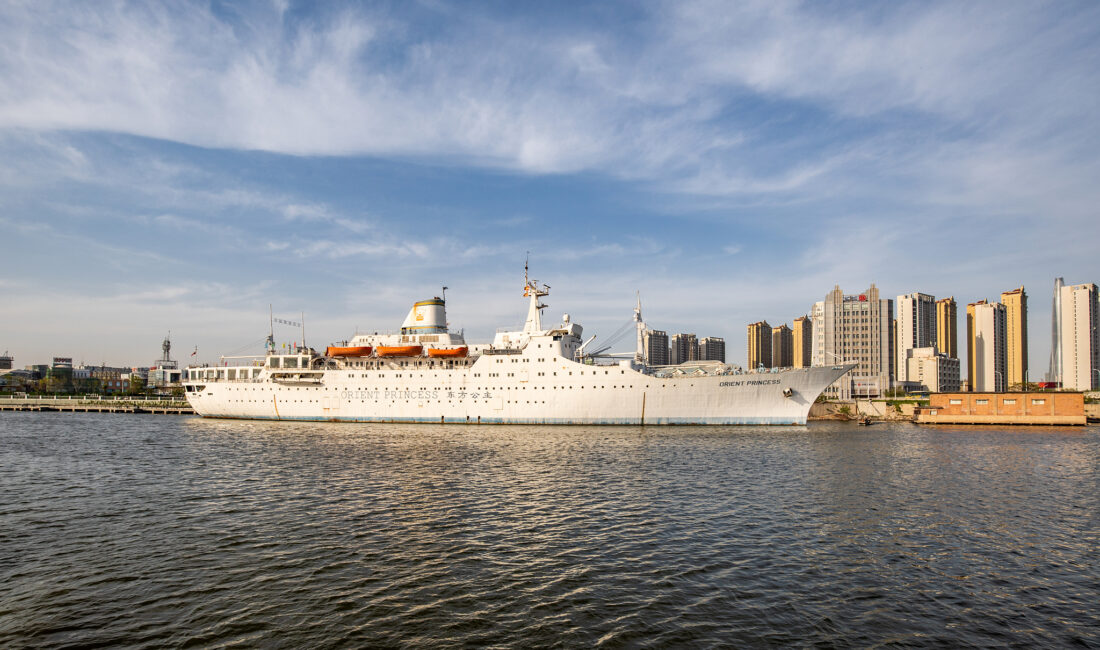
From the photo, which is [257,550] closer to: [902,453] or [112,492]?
[112,492]

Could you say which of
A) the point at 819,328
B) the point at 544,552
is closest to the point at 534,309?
the point at 544,552

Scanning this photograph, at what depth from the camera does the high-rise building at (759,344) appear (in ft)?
467

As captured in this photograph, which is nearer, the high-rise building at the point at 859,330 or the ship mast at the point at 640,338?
the ship mast at the point at 640,338

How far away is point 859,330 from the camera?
345 ft

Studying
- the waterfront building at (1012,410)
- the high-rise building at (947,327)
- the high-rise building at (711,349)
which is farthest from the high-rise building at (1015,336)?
the waterfront building at (1012,410)

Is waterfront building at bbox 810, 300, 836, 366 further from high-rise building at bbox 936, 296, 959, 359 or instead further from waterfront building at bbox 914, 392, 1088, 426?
waterfront building at bbox 914, 392, 1088, 426

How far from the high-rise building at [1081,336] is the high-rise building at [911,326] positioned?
853 inches

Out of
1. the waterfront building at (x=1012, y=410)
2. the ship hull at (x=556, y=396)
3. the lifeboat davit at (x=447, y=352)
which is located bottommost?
the waterfront building at (x=1012, y=410)

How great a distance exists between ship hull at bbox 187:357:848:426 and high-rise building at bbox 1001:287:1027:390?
378 ft

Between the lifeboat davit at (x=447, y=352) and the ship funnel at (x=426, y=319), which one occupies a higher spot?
the ship funnel at (x=426, y=319)

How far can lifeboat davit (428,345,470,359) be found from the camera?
45875 millimetres

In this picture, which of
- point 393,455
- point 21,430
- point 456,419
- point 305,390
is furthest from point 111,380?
point 393,455

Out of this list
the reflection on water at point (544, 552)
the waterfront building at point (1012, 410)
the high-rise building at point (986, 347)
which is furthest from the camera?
the high-rise building at point (986, 347)

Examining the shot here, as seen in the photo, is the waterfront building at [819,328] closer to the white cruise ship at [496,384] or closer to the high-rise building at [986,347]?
the high-rise building at [986,347]
